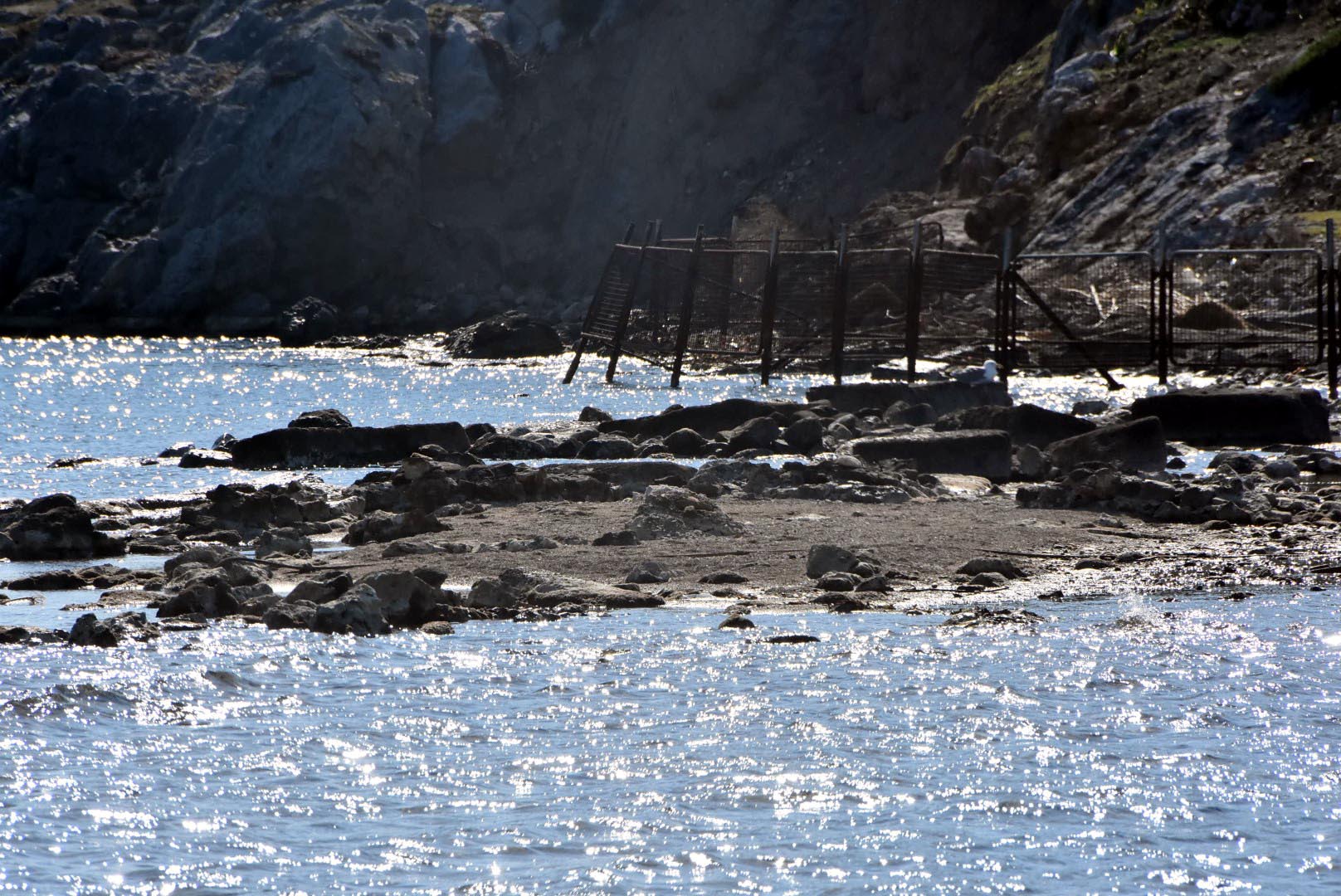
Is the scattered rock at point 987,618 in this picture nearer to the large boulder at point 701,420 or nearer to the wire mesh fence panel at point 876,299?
the large boulder at point 701,420

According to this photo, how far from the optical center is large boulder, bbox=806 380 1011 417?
18.2m

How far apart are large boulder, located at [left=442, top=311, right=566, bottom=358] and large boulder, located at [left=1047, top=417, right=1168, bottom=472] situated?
3284 centimetres

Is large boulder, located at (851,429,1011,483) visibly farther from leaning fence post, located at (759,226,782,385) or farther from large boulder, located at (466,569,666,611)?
leaning fence post, located at (759,226,782,385)

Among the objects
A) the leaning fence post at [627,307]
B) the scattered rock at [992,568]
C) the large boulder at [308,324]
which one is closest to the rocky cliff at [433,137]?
the large boulder at [308,324]

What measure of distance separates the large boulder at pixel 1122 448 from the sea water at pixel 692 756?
220 inches

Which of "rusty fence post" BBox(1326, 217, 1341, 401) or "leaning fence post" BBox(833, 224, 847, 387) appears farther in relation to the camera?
"leaning fence post" BBox(833, 224, 847, 387)

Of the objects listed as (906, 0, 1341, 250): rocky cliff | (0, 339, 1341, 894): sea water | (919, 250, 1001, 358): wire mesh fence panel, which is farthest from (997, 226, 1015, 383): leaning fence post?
(0, 339, 1341, 894): sea water

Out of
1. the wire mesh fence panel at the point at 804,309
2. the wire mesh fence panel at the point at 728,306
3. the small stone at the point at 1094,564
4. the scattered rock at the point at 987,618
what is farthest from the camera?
the wire mesh fence panel at the point at 728,306

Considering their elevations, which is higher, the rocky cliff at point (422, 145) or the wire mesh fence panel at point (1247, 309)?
the rocky cliff at point (422, 145)

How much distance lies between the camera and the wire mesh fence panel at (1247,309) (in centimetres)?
2330

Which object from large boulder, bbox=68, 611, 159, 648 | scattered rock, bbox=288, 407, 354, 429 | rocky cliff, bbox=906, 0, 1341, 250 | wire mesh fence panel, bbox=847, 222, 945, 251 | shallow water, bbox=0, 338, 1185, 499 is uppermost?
rocky cliff, bbox=906, 0, 1341, 250

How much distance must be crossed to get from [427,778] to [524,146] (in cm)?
6840

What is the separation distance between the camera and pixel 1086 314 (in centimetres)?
2773

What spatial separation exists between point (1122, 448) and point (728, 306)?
637 inches
